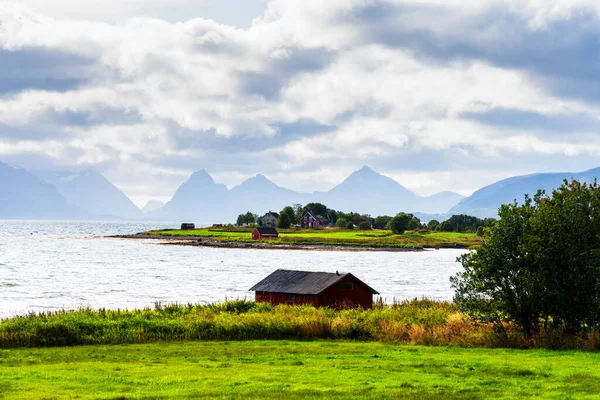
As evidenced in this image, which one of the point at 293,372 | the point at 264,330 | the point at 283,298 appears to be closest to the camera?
the point at 293,372

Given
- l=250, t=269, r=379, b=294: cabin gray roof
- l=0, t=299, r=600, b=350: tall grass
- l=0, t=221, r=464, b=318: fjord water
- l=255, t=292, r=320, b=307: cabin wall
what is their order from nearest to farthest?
1. l=0, t=299, r=600, b=350: tall grass
2. l=255, t=292, r=320, b=307: cabin wall
3. l=250, t=269, r=379, b=294: cabin gray roof
4. l=0, t=221, r=464, b=318: fjord water

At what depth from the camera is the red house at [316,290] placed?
49.1 meters

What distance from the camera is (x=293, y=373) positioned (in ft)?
74.5

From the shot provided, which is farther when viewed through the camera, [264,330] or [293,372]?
[264,330]

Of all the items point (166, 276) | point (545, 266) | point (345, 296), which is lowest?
point (166, 276)

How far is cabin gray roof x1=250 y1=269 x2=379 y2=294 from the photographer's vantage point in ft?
162

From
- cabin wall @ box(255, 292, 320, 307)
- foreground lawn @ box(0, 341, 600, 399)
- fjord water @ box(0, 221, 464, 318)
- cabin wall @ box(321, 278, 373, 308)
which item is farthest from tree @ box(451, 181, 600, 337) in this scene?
fjord water @ box(0, 221, 464, 318)

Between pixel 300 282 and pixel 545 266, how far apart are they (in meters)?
22.8

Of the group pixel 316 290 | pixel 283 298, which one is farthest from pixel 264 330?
pixel 283 298

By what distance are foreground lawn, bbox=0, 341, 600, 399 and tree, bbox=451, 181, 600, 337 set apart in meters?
3.27

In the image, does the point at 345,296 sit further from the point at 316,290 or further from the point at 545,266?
the point at 545,266

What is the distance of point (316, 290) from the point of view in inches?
1928

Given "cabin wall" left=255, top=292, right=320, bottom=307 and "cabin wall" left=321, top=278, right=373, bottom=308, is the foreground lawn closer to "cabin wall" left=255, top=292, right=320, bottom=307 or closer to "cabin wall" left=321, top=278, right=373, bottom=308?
"cabin wall" left=255, top=292, right=320, bottom=307

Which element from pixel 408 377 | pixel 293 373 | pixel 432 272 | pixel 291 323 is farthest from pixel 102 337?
pixel 432 272
